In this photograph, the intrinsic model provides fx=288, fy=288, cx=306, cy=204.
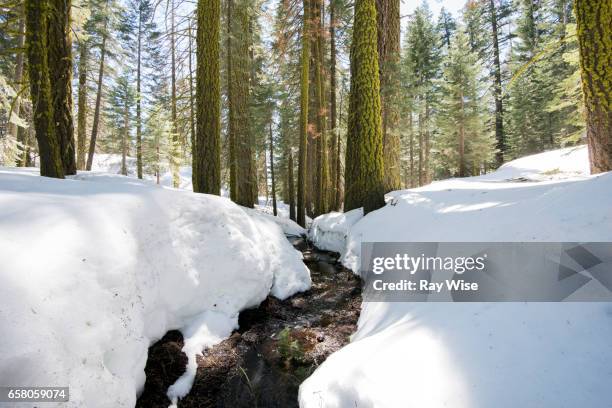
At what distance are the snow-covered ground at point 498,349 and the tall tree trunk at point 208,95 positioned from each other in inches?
205

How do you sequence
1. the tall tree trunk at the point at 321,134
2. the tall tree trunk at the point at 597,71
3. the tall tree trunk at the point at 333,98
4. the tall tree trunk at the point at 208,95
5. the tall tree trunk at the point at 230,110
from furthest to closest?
the tall tree trunk at the point at 333,98 < the tall tree trunk at the point at 321,134 < the tall tree trunk at the point at 230,110 < the tall tree trunk at the point at 208,95 < the tall tree trunk at the point at 597,71

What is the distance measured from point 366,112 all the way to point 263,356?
18.7 feet

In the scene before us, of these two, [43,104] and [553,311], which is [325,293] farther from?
[43,104]

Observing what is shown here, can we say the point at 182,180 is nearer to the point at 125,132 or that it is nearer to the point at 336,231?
the point at 125,132

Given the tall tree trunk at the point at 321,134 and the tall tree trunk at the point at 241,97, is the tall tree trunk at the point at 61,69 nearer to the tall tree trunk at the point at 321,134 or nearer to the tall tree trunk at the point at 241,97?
the tall tree trunk at the point at 241,97

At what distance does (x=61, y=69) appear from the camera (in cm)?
572

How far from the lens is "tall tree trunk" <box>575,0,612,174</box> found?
157 inches

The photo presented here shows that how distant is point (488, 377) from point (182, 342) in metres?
2.83

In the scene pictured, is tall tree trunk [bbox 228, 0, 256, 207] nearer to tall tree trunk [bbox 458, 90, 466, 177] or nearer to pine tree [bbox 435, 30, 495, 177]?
pine tree [bbox 435, 30, 495, 177]

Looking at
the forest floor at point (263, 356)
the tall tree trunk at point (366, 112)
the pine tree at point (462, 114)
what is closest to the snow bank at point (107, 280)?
the forest floor at point (263, 356)

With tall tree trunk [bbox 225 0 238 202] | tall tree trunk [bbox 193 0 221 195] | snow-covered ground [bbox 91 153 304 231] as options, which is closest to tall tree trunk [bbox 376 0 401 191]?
snow-covered ground [bbox 91 153 304 231]

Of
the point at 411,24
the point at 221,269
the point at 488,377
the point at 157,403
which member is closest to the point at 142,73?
the point at 411,24

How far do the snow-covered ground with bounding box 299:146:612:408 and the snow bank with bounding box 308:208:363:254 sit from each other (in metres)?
4.06

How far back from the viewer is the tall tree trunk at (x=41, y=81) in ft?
14.0
